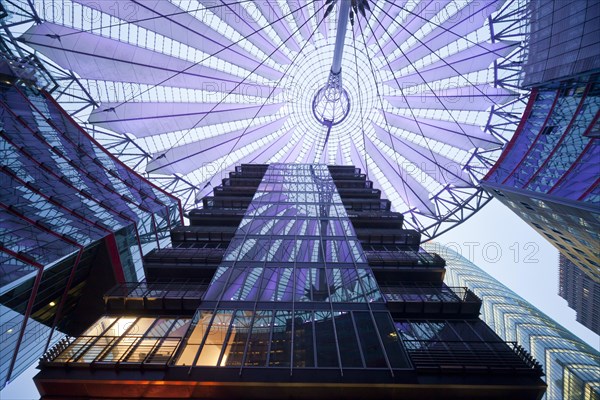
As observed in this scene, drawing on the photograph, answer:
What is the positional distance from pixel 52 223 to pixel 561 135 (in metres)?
37.9

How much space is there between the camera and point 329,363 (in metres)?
9.74

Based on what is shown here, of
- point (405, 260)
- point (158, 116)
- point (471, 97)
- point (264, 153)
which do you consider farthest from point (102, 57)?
point (471, 97)

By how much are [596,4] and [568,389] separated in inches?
1734

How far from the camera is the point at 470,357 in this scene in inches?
436

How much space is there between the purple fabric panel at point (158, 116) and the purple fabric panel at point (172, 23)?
518 centimetres

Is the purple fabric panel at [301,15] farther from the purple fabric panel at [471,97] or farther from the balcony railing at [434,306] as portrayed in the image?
the balcony railing at [434,306]

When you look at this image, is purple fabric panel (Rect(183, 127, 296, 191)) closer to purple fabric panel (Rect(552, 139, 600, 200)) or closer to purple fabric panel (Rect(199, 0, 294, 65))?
purple fabric panel (Rect(199, 0, 294, 65))

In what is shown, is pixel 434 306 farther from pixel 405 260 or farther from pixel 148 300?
pixel 148 300

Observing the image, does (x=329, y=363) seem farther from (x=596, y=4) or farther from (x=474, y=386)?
(x=596, y=4)

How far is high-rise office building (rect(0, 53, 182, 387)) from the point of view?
1602cm

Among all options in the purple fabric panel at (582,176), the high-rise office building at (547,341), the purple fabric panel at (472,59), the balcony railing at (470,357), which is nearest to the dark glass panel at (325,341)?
the balcony railing at (470,357)

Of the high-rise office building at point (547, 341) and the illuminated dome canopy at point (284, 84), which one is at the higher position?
the illuminated dome canopy at point (284, 84)

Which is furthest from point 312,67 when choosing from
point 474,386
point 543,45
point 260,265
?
point 474,386

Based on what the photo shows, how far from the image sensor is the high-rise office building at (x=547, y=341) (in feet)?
128
